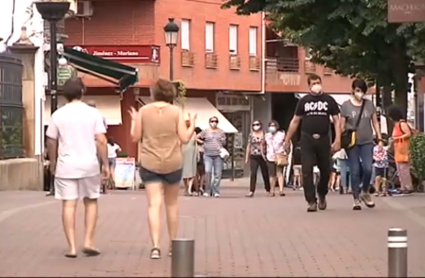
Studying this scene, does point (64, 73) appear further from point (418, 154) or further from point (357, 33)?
point (418, 154)

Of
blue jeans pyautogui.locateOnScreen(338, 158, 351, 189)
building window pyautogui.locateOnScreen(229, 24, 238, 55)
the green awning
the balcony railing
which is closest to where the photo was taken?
blue jeans pyautogui.locateOnScreen(338, 158, 351, 189)

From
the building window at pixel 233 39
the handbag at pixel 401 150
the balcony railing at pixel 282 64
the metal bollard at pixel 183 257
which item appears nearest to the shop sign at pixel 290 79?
the balcony railing at pixel 282 64

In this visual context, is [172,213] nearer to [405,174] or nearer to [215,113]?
[405,174]

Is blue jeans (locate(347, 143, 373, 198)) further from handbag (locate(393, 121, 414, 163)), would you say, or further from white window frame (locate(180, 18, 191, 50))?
white window frame (locate(180, 18, 191, 50))

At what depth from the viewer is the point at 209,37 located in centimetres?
5172

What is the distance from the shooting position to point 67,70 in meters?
31.3

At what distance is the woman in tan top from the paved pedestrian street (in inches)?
22.1

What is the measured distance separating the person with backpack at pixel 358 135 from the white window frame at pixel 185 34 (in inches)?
1264

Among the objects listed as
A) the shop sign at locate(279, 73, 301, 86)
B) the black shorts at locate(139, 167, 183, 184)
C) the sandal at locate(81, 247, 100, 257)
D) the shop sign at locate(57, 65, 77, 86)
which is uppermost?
the shop sign at locate(279, 73, 301, 86)

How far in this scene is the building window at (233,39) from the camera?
53156 millimetres

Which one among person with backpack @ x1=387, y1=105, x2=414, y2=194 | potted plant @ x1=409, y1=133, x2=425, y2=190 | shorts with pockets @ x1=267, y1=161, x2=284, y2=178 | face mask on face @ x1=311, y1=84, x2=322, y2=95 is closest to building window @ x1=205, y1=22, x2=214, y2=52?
shorts with pockets @ x1=267, y1=161, x2=284, y2=178

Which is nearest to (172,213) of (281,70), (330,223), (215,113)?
(330,223)

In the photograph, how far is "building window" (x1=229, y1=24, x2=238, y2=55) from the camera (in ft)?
174

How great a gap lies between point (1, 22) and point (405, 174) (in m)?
10.8
